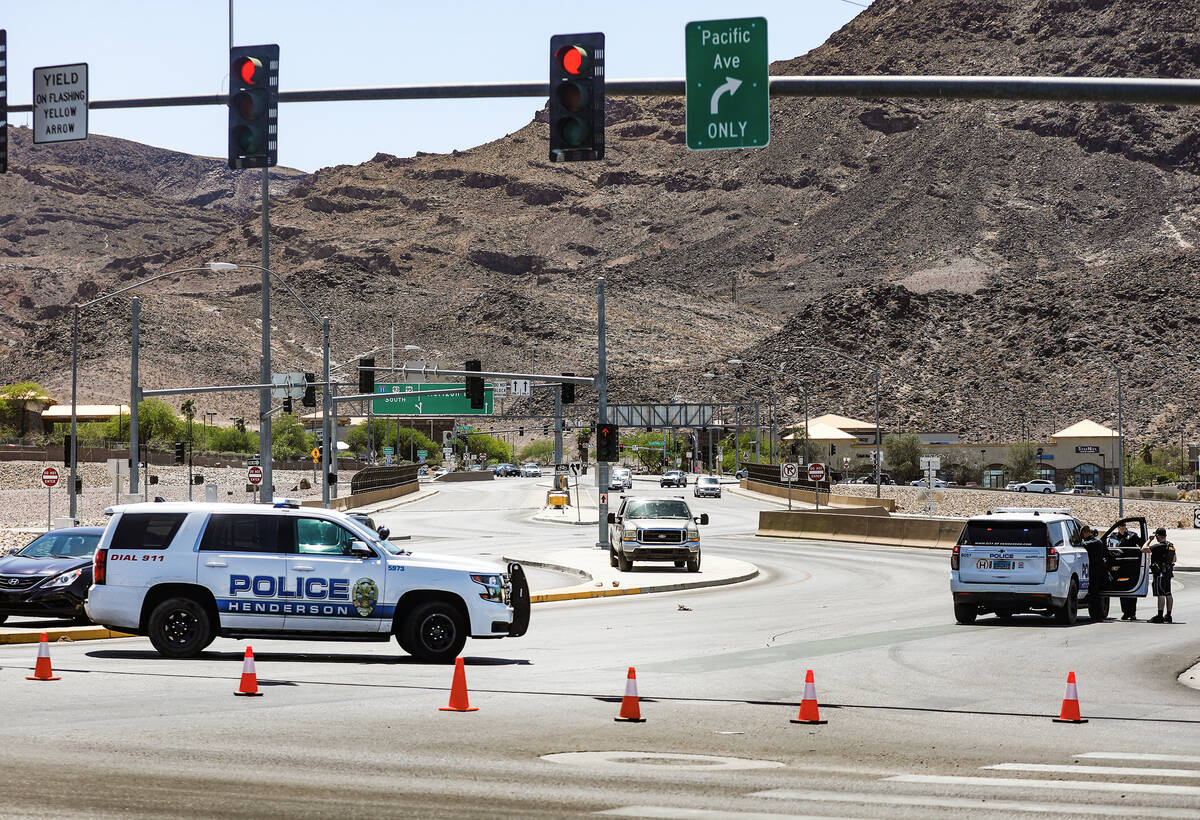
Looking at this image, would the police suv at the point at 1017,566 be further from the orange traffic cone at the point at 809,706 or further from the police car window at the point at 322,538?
the orange traffic cone at the point at 809,706

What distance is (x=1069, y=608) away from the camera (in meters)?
23.3

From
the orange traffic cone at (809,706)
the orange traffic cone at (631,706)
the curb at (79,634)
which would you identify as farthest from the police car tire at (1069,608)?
the curb at (79,634)

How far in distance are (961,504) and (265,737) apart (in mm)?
86770

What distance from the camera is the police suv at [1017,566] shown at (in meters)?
22.7

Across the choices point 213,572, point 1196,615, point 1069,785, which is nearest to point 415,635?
point 213,572

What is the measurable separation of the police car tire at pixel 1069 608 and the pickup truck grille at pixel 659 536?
12863 mm

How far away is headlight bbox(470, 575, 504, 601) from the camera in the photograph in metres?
17.3

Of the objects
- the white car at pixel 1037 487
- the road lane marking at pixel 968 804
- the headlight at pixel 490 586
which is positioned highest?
the headlight at pixel 490 586

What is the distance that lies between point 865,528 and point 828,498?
26.0m

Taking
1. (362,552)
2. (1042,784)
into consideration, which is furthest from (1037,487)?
(1042,784)

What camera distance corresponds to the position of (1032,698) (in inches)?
584

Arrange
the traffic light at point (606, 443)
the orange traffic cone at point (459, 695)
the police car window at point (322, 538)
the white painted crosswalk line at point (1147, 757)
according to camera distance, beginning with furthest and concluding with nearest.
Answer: the traffic light at point (606, 443), the police car window at point (322, 538), the orange traffic cone at point (459, 695), the white painted crosswalk line at point (1147, 757)

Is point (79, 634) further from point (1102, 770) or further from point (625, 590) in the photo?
point (1102, 770)

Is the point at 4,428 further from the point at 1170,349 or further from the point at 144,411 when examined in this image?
the point at 1170,349
